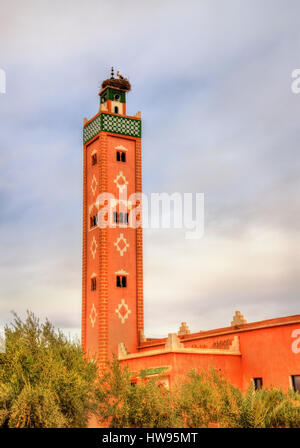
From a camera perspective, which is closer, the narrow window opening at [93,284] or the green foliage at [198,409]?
the green foliage at [198,409]

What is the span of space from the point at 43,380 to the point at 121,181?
22.3 meters

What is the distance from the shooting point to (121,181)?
142 ft

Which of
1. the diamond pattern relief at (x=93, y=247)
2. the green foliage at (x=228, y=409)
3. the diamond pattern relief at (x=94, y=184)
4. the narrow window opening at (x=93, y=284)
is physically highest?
the diamond pattern relief at (x=94, y=184)

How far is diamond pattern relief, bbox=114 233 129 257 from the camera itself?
41562 mm

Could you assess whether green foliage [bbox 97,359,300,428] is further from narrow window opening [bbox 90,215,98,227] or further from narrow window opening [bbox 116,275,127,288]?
narrow window opening [bbox 90,215,98,227]

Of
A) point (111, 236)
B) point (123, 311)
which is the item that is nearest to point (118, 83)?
point (111, 236)

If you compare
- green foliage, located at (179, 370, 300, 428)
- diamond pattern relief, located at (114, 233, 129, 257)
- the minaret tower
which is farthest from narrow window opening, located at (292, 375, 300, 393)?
diamond pattern relief, located at (114, 233, 129, 257)

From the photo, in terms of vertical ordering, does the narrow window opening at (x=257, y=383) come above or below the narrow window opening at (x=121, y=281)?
below

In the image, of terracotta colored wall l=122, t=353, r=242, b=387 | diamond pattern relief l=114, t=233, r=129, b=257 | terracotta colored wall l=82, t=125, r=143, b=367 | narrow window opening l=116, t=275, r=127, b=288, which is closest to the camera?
terracotta colored wall l=122, t=353, r=242, b=387

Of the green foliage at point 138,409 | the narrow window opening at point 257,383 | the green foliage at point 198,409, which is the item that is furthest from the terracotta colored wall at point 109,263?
the green foliage at point 198,409

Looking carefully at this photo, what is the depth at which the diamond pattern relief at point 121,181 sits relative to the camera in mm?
42938

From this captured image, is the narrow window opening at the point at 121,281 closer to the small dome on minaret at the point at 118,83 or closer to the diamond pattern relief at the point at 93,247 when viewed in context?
the diamond pattern relief at the point at 93,247

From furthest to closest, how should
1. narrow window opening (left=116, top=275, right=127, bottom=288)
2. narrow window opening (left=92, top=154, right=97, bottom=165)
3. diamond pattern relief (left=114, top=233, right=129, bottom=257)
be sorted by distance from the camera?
narrow window opening (left=92, top=154, right=97, bottom=165) < diamond pattern relief (left=114, top=233, right=129, bottom=257) < narrow window opening (left=116, top=275, right=127, bottom=288)
